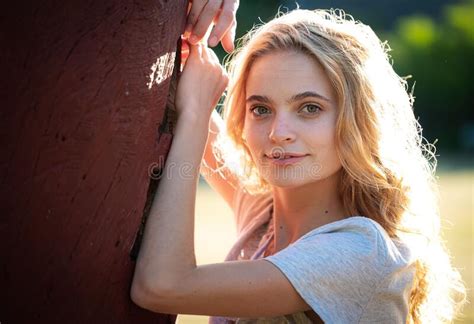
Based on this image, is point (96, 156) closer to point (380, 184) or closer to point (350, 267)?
point (350, 267)

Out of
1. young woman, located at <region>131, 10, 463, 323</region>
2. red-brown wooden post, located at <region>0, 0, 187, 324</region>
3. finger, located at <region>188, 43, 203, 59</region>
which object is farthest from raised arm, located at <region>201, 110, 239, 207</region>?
red-brown wooden post, located at <region>0, 0, 187, 324</region>

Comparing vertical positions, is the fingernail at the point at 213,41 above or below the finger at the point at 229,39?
below

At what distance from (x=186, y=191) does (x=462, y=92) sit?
53.5ft

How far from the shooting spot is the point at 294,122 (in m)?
2.54

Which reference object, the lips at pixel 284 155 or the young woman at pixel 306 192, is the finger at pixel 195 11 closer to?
the young woman at pixel 306 192

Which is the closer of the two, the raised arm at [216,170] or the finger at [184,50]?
the finger at [184,50]

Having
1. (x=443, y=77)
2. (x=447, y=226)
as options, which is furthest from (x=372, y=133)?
(x=443, y=77)

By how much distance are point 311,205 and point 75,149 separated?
1.01 meters

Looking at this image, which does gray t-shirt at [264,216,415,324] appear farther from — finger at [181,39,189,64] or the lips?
finger at [181,39,189,64]

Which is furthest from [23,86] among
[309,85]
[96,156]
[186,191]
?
[309,85]

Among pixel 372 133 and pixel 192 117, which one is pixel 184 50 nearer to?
pixel 192 117

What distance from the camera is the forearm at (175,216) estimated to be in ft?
7.05

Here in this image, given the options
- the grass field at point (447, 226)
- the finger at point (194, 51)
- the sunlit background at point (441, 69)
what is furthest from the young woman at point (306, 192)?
the sunlit background at point (441, 69)

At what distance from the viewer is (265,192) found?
3.13 metres
